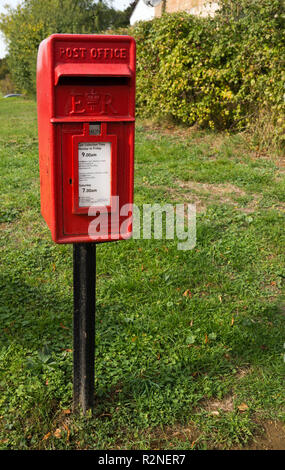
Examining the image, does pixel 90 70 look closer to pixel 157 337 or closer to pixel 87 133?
pixel 87 133

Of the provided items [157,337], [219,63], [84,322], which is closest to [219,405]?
[157,337]

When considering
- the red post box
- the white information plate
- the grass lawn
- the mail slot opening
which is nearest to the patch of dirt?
the grass lawn

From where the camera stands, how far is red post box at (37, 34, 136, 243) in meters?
1.76

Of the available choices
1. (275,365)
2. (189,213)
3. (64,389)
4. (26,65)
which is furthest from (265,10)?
(26,65)

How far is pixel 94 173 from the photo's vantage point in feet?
6.31

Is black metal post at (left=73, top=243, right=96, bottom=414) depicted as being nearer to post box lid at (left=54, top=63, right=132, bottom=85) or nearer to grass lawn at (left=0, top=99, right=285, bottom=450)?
grass lawn at (left=0, top=99, right=285, bottom=450)

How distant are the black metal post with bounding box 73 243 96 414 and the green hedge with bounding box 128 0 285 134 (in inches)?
207

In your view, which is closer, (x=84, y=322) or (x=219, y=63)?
(x=84, y=322)

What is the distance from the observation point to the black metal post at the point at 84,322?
6.84 feet

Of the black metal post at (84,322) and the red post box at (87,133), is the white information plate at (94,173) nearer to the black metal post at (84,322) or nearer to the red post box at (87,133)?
the red post box at (87,133)

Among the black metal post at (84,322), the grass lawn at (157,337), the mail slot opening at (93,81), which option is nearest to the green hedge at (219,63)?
the grass lawn at (157,337)

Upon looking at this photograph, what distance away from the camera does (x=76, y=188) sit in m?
1.90

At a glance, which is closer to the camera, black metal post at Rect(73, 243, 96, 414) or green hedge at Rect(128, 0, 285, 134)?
black metal post at Rect(73, 243, 96, 414)

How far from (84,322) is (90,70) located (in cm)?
116
